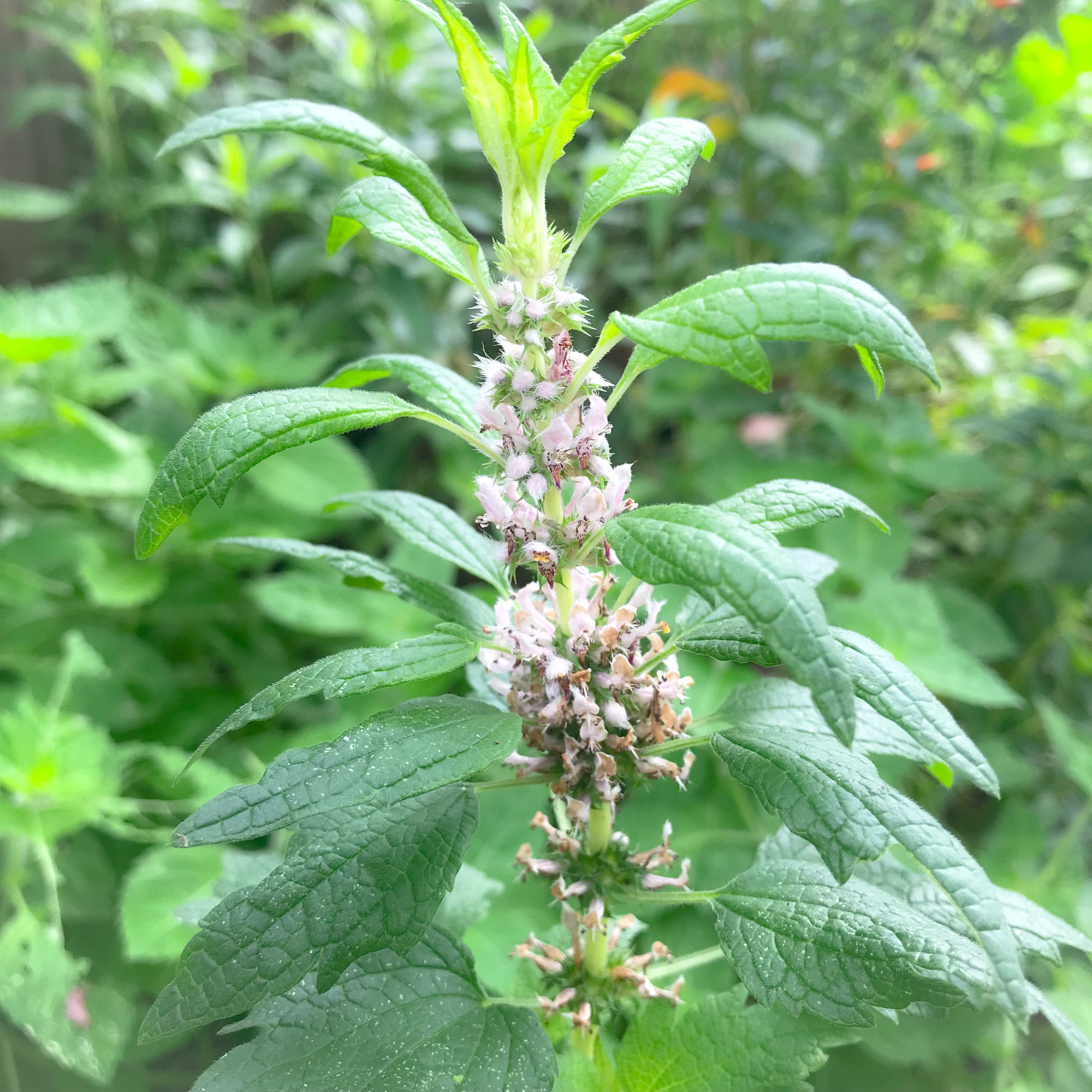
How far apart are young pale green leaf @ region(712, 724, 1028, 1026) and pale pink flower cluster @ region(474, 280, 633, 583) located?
159 millimetres

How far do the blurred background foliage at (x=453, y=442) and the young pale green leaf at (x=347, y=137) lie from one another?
0.56m

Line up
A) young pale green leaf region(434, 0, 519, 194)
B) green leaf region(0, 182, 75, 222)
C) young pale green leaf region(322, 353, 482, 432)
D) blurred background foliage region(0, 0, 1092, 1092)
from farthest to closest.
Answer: green leaf region(0, 182, 75, 222), blurred background foliage region(0, 0, 1092, 1092), young pale green leaf region(322, 353, 482, 432), young pale green leaf region(434, 0, 519, 194)

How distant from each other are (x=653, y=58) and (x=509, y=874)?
2.01 m

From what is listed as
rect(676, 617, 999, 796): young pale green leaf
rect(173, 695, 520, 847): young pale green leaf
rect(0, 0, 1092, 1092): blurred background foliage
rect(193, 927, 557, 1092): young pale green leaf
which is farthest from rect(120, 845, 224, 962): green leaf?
rect(676, 617, 999, 796): young pale green leaf

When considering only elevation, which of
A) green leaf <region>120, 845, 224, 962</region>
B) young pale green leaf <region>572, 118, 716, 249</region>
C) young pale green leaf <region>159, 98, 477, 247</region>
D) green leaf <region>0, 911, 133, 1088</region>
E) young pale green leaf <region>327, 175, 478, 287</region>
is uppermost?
young pale green leaf <region>572, 118, 716, 249</region>

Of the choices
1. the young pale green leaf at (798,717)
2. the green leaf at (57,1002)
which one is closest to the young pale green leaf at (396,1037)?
the young pale green leaf at (798,717)

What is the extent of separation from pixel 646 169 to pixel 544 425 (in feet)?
0.50

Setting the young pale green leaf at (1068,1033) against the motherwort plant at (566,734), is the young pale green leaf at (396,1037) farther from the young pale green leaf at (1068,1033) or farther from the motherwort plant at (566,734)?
the young pale green leaf at (1068,1033)

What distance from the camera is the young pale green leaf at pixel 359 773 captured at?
379 millimetres

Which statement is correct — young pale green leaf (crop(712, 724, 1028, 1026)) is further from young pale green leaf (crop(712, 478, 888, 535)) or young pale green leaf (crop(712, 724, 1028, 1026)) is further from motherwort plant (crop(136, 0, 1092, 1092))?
young pale green leaf (crop(712, 478, 888, 535))

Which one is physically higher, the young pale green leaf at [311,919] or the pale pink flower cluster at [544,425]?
the pale pink flower cluster at [544,425]

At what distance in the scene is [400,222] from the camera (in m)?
0.46

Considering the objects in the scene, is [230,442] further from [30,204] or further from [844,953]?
[30,204]

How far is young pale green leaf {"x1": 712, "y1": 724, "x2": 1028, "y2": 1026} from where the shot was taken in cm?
38
